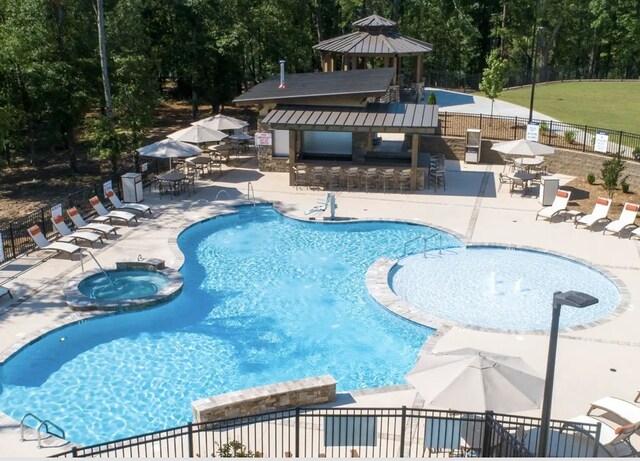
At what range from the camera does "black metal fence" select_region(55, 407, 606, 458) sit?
10242 millimetres

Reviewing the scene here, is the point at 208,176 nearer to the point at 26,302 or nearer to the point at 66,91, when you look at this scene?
the point at 66,91

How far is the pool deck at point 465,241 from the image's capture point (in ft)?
44.4

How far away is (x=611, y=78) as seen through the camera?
59.4 m

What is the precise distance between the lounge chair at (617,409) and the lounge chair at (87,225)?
1568cm

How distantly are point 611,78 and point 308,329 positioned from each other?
173ft

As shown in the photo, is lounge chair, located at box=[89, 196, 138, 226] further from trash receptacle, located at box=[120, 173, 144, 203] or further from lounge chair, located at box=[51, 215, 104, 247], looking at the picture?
trash receptacle, located at box=[120, 173, 144, 203]

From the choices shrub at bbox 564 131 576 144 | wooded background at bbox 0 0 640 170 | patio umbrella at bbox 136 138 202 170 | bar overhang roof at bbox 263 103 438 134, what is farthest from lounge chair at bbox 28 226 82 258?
shrub at bbox 564 131 576 144

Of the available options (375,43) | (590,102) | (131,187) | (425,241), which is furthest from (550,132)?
(131,187)

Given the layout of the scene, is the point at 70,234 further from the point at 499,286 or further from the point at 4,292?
the point at 499,286

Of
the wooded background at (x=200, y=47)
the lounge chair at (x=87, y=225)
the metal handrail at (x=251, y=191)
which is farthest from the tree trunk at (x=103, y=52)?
the lounge chair at (x=87, y=225)

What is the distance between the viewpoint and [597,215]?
2303 cm

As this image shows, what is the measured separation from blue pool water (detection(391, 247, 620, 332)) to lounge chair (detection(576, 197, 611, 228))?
2.95 m

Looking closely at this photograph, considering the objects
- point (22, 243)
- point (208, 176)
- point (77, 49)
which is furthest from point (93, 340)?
point (77, 49)

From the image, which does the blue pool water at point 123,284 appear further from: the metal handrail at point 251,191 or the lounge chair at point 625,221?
the lounge chair at point 625,221
